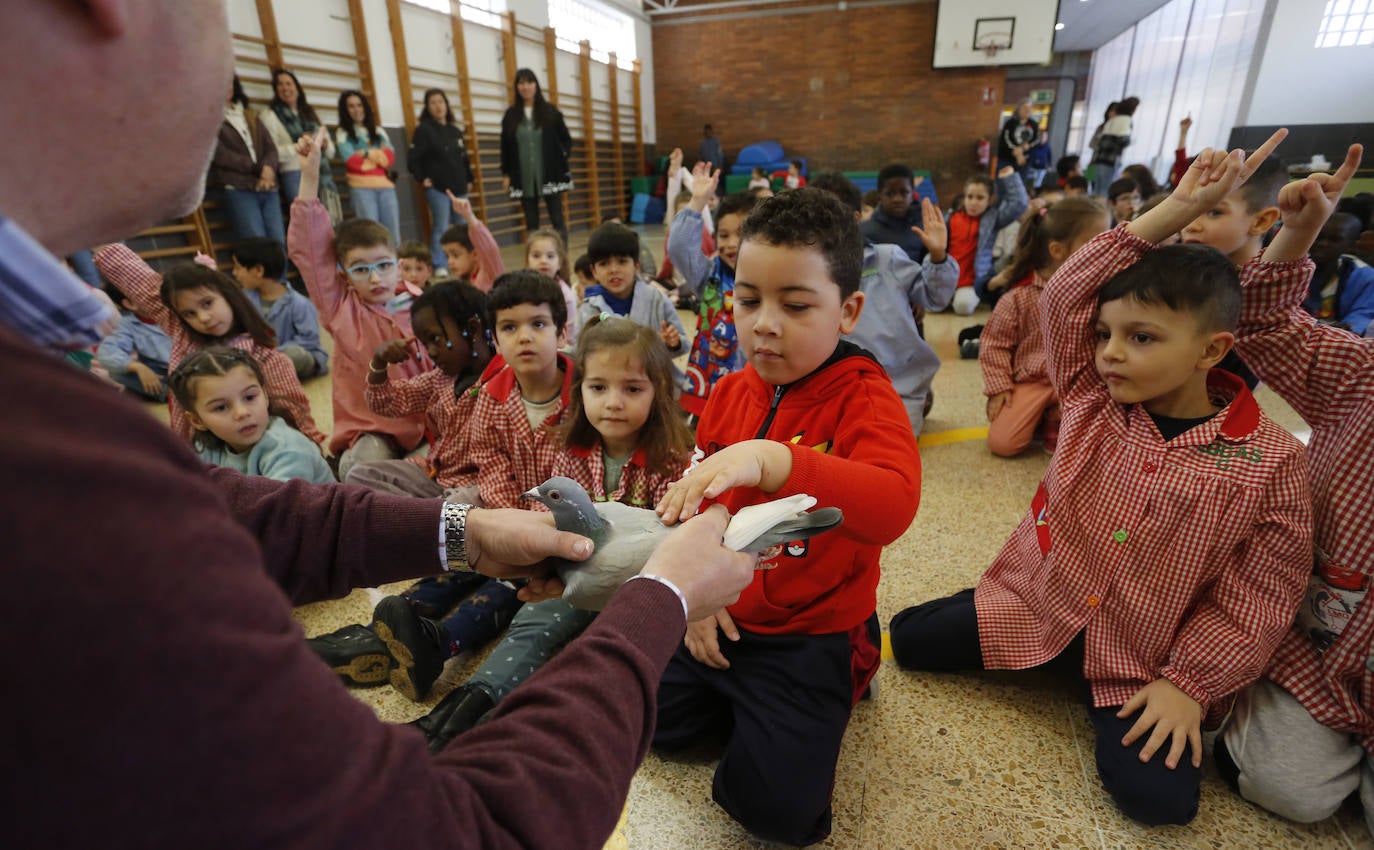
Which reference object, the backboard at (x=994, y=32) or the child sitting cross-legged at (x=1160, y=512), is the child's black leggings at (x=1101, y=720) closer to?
the child sitting cross-legged at (x=1160, y=512)

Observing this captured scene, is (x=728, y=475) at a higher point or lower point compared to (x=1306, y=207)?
lower

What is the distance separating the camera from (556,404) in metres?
2.05

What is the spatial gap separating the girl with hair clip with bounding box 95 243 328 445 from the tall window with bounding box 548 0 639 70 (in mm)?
8328

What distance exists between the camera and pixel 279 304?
13.3 feet

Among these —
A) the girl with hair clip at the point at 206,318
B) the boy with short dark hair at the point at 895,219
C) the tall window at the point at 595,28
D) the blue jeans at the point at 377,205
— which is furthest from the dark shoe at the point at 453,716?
the tall window at the point at 595,28

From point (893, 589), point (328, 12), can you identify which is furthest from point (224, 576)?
point (328, 12)

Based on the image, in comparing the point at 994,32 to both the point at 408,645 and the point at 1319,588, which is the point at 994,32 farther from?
the point at 408,645

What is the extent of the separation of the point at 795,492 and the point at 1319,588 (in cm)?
112

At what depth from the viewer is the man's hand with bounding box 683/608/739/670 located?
1.37 metres

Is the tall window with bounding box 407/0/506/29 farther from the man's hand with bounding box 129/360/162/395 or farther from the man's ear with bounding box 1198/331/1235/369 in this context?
the man's ear with bounding box 1198/331/1235/369

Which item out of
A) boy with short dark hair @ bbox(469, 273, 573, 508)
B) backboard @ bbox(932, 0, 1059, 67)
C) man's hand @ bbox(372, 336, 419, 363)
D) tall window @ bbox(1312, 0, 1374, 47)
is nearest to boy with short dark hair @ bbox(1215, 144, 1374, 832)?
boy with short dark hair @ bbox(469, 273, 573, 508)

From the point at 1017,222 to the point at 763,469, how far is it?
5512 millimetres

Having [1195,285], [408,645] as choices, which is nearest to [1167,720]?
[1195,285]

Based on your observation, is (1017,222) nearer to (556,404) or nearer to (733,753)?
(556,404)
